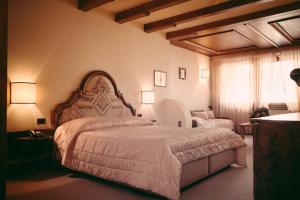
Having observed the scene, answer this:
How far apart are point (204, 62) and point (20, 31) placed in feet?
18.8

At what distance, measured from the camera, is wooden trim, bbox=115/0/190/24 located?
3.90m

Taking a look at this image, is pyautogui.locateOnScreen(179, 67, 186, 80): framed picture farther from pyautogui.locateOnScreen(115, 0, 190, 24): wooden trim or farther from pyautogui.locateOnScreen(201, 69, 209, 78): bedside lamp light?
pyautogui.locateOnScreen(115, 0, 190, 24): wooden trim

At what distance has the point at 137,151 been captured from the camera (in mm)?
2633

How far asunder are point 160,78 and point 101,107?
1.96m

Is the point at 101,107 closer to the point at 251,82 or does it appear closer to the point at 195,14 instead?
the point at 195,14

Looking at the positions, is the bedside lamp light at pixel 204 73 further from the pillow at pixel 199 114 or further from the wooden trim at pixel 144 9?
the wooden trim at pixel 144 9

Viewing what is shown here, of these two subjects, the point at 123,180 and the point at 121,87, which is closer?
the point at 123,180

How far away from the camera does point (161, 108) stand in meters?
5.86

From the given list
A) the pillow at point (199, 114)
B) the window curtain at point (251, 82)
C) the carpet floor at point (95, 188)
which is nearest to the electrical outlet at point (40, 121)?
the carpet floor at point (95, 188)

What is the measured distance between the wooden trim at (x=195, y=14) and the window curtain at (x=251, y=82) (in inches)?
138

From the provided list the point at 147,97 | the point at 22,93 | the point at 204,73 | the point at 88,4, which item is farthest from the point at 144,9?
the point at 204,73

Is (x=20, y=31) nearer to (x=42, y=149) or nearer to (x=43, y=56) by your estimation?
(x=43, y=56)

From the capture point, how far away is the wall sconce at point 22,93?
3.23m

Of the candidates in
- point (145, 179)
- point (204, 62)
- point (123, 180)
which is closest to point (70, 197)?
point (123, 180)
